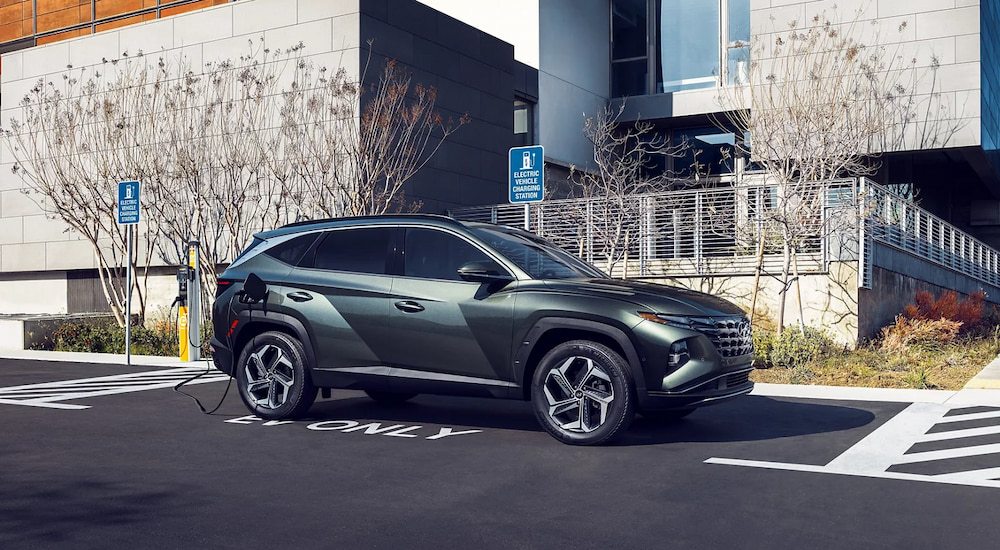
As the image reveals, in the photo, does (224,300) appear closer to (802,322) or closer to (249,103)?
(802,322)

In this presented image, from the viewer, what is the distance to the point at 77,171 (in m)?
22.4

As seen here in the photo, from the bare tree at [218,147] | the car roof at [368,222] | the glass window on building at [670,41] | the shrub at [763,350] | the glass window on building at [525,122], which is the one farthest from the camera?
the glass window on building at [670,41]

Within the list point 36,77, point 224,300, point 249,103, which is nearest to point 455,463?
point 224,300

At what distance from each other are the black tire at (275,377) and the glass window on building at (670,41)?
869 inches

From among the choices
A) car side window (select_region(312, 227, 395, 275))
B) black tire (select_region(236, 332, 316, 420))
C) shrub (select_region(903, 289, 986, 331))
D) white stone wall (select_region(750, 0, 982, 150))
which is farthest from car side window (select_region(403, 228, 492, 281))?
white stone wall (select_region(750, 0, 982, 150))

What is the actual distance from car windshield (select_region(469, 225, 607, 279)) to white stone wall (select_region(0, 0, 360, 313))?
40.2ft

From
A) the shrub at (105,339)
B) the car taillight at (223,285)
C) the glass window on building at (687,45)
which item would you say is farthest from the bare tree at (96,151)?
the glass window on building at (687,45)

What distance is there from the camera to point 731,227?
17.8 metres

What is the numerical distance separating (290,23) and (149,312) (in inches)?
304

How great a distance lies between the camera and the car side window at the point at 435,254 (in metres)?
8.62

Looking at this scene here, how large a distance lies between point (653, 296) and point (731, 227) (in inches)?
411

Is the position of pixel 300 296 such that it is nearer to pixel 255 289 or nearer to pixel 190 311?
pixel 255 289

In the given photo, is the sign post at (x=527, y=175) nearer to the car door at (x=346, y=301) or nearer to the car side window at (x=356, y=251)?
the car side window at (x=356, y=251)

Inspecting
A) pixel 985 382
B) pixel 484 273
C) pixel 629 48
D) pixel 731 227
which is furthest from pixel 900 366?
pixel 629 48
